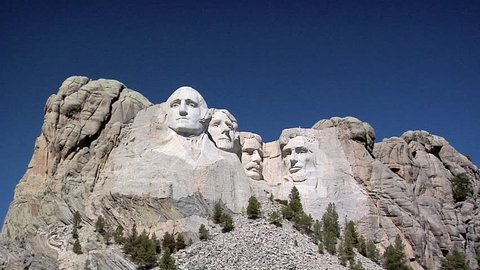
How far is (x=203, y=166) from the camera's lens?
48562 millimetres

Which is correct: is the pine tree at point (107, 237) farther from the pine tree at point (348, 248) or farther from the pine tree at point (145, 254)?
the pine tree at point (348, 248)

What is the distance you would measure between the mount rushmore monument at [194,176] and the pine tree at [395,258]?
1.94 meters

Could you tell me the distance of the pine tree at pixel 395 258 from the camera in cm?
4675

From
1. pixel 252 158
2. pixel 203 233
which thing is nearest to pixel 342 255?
pixel 203 233

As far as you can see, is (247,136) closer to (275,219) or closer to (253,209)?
(253,209)

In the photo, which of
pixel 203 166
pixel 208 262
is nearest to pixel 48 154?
pixel 203 166

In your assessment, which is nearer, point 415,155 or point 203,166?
point 203,166

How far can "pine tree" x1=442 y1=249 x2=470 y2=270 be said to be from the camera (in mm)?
48938

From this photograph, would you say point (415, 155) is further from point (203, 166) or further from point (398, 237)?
point (203, 166)

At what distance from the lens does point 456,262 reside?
49.0 meters

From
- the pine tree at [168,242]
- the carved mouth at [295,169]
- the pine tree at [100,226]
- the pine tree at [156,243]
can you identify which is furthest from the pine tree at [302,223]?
the pine tree at [100,226]

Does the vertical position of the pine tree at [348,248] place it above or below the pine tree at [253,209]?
below

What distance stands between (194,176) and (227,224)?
12.0ft

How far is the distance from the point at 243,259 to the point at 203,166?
730cm
